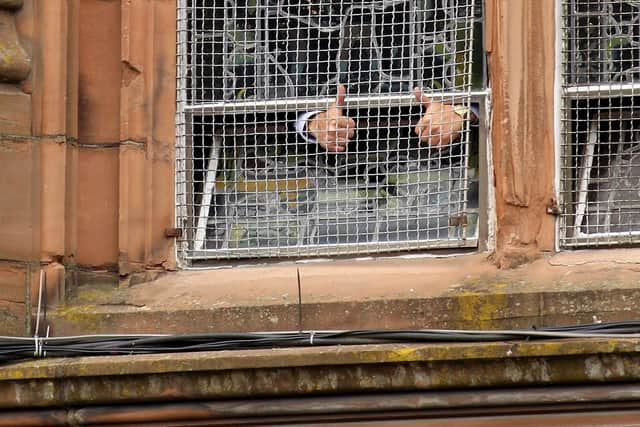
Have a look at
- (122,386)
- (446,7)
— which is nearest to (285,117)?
(446,7)

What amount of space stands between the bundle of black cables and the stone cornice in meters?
0.87

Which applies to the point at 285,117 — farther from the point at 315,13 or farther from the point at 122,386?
the point at 122,386

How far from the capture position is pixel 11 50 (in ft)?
19.2

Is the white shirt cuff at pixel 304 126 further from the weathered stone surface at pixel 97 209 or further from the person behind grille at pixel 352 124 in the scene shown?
the weathered stone surface at pixel 97 209

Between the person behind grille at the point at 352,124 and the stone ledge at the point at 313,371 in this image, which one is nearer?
the stone ledge at the point at 313,371

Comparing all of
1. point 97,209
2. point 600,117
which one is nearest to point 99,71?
point 97,209

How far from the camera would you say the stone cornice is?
583 centimetres

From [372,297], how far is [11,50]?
1.43 metres

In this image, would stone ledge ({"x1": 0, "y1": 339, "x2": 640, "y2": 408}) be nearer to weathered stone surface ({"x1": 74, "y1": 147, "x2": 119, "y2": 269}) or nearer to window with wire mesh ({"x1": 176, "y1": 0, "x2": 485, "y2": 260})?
weathered stone surface ({"x1": 74, "y1": 147, "x2": 119, "y2": 269})

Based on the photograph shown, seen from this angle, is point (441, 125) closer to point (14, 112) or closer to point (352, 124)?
point (352, 124)

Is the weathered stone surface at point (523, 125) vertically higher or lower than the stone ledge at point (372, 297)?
higher

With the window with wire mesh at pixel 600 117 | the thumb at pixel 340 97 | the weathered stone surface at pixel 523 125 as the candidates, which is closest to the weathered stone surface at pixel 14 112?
the thumb at pixel 340 97

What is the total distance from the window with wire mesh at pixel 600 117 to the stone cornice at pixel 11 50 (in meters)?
1.78

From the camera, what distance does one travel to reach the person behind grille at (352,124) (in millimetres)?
5992
